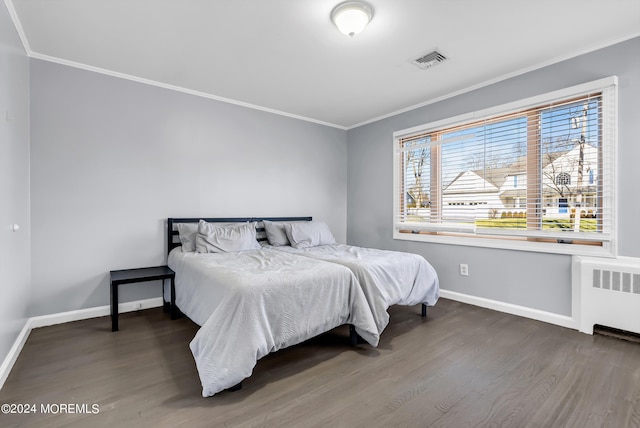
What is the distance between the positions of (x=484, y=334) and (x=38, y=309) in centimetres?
405

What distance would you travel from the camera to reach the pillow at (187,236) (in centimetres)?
324

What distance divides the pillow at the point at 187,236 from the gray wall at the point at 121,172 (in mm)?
291

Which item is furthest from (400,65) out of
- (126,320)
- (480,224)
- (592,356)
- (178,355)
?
(126,320)

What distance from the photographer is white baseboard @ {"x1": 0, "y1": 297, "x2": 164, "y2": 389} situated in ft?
6.58

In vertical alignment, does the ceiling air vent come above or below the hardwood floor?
above

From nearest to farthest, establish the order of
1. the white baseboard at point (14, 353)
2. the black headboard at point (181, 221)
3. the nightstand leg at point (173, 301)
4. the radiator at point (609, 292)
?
the white baseboard at point (14, 353), the radiator at point (609, 292), the nightstand leg at point (173, 301), the black headboard at point (181, 221)

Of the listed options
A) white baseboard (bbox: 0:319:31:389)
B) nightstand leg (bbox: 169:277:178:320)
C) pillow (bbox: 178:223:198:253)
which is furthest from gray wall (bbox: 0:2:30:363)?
pillow (bbox: 178:223:198:253)

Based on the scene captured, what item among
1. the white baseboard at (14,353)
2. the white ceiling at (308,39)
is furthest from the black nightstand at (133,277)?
the white ceiling at (308,39)

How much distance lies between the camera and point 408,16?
7.25 ft

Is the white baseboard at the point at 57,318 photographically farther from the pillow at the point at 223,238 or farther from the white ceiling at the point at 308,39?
the white ceiling at the point at 308,39

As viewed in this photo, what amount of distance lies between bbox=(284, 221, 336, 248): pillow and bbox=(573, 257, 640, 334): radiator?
8.48 ft

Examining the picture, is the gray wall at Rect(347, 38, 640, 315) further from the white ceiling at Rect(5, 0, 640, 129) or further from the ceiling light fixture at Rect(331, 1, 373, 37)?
the ceiling light fixture at Rect(331, 1, 373, 37)

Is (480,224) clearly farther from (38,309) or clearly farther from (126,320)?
(38,309)

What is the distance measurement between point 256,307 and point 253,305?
0.09 feet
